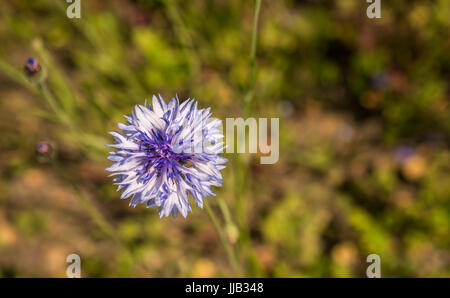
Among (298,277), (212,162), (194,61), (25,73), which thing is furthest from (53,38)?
(298,277)

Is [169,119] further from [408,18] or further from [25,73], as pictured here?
[408,18]
